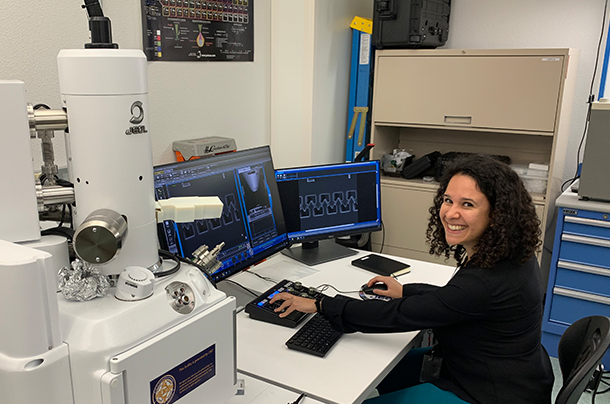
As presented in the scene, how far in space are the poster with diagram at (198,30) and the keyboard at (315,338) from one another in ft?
4.26

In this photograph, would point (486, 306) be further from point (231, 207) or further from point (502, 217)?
point (231, 207)

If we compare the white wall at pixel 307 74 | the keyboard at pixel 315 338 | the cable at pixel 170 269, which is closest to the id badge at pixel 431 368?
the keyboard at pixel 315 338

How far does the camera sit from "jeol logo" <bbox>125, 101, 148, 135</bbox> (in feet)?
2.77

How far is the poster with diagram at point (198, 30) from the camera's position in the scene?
6.97 feet

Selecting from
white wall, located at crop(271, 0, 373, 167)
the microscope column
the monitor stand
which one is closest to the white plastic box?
white wall, located at crop(271, 0, 373, 167)

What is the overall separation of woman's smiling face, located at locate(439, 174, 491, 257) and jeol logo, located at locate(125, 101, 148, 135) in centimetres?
96

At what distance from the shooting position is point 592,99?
309 centimetres

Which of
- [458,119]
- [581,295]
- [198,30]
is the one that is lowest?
[581,295]

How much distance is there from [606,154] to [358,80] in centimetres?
144

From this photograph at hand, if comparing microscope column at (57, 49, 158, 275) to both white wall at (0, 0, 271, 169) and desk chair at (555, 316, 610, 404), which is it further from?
desk chair at (555, 316, 610, 404)

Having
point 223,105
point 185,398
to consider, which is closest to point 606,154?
point 223,105

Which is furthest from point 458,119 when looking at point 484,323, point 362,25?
point 484,323

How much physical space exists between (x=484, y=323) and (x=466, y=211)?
319 mm

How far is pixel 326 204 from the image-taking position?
2078mm
